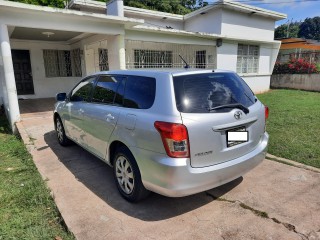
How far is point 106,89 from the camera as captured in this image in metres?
3.71

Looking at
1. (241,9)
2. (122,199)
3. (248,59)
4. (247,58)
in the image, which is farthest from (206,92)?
(248,59)

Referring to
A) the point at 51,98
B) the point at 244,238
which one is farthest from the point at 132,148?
the point at 51,98

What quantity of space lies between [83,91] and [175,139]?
8.23 ft

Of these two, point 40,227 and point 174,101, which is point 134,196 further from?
point 174,101

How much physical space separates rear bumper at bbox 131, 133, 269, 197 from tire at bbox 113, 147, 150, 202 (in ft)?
0.52

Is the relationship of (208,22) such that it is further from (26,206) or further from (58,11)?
(26,206)

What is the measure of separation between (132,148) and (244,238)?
1513 mm

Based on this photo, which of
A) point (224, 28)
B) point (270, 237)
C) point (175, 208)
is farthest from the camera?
point (224, 28)

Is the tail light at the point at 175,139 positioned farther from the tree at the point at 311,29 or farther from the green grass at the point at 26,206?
the tree at the point at 311,29

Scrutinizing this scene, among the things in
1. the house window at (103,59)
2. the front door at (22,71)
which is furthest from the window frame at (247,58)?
the front door at (22,71)

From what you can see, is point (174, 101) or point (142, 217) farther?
point (142, 217)

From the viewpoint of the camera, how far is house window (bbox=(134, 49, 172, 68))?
11742mm

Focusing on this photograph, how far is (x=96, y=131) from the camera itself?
3688 mm

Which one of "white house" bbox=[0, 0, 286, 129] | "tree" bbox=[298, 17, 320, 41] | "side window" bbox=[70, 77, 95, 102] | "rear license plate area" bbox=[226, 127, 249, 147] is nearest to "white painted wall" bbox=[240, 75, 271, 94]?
"white house" bbox=[0, 0, 286, 129]
